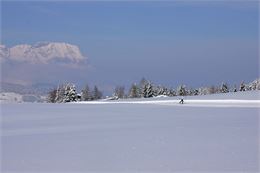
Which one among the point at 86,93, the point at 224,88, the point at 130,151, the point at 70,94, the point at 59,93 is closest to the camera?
the point at 130,151

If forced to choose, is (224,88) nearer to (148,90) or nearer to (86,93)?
(148,90)

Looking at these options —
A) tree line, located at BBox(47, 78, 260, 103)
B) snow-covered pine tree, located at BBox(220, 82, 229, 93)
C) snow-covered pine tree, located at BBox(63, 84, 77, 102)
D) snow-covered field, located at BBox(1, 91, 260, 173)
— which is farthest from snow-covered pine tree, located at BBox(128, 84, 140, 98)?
snow-covered field, located at BBox(1, 91, 260, 173)

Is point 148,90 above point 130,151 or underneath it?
above

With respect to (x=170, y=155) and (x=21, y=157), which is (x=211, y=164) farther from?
(x=21, y=157)

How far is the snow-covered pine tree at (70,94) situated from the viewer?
9056 cm

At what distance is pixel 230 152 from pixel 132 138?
10.9 feet

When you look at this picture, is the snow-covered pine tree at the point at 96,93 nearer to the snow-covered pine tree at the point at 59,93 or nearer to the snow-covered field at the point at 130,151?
the snow-covered pine tree at the point at 59,93

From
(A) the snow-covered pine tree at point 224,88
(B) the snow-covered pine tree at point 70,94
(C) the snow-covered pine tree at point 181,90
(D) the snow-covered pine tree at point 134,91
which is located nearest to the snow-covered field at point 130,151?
(B) the snow-covered pine tree at point 70,94

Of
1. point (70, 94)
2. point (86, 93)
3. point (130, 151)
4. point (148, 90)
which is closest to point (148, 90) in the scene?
point (148, 90)

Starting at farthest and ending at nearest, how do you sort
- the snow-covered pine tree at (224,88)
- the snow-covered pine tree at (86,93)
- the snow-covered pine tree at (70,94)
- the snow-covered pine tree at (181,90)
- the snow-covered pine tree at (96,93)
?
the snow-covered pine tree at (96,93)
the snow-covered pine tree at (224,88)
the snow-covered pine tree at (86,93)
the snow-covered pine tree at (181,90)
the snow-covered pine tree at (70,94)

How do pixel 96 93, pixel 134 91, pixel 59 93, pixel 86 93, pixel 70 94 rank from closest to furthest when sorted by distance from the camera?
pixel 70 94
pixel 59 93
pixel 134 91
pixel 86 93
pixel 96 93

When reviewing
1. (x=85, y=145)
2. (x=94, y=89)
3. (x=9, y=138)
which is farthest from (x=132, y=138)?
(x=94, y=89)

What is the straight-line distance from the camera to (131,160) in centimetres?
905

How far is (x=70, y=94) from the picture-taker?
90.6 m
